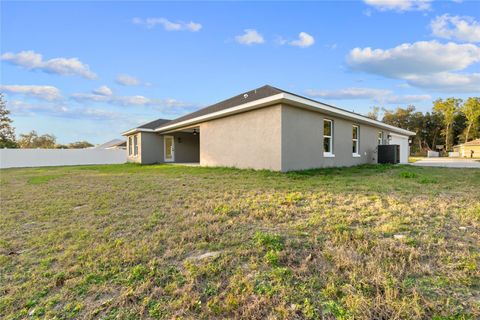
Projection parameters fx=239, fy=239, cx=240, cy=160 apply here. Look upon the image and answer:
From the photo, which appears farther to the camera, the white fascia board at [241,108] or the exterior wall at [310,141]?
the exterior wall at [310,141]

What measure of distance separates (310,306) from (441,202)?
3.93 meters

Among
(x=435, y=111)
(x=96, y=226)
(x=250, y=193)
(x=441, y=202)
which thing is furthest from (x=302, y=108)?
(x=435, y=111)

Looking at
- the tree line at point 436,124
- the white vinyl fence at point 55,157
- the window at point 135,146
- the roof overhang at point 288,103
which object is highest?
the tree line at point 436,124

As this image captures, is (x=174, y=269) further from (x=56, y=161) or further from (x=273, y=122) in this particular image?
(x=56, y=161)

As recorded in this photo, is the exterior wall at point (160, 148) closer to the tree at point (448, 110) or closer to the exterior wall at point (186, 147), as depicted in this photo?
the exterior wall at point (186, 147)

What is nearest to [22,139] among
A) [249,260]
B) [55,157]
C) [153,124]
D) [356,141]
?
[55,157]

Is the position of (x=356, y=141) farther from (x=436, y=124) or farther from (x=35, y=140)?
(x=35, y=140)

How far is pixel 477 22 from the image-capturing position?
9469 mm

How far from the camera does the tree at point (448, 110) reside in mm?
38562

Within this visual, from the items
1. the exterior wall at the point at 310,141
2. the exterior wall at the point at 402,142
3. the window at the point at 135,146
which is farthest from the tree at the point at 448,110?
the window at the point at 135,146

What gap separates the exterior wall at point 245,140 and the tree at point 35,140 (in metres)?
39.2

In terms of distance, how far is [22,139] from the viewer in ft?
119

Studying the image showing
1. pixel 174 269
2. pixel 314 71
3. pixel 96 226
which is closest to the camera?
pixel 174 269

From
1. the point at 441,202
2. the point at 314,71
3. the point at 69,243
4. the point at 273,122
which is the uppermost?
the point at 314,71
